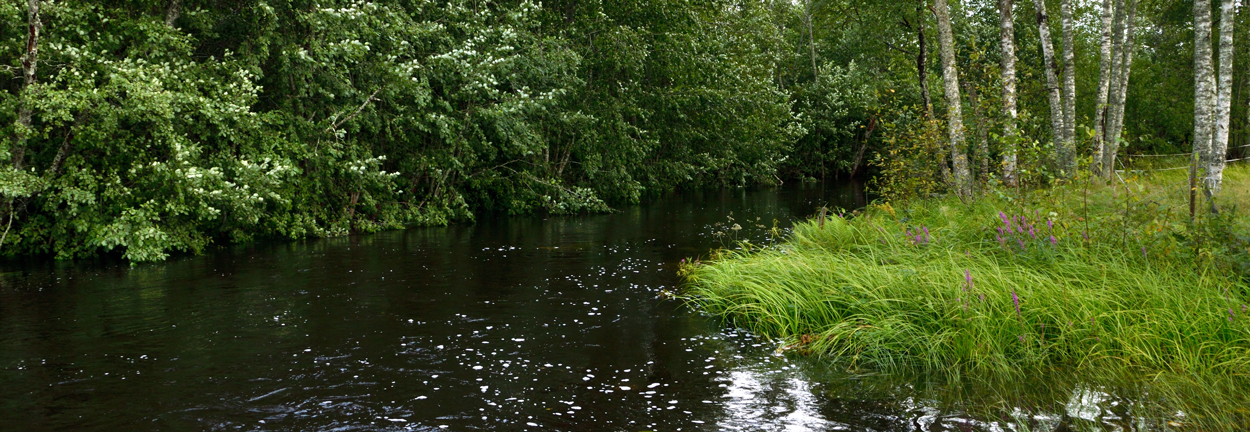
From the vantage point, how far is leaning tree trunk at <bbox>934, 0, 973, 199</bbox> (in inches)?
567

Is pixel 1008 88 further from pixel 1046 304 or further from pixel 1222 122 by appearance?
pixel 1046 304

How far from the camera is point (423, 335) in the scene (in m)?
9.01

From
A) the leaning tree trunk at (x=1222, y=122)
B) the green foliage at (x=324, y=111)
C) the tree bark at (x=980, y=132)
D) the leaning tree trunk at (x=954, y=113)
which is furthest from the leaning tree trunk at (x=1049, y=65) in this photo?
the green foliage at (x=324, y=111)

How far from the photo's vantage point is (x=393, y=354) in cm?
821

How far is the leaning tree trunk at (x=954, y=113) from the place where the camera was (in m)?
14.4

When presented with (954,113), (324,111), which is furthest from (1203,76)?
(324,111)

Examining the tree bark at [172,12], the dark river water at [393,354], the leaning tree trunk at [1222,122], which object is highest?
the tree bark at [172,12]

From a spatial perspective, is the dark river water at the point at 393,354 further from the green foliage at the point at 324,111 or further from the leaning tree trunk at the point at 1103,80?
the leaning tree trunk at the point at 1103,80

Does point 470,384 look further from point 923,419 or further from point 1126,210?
point 1126,210

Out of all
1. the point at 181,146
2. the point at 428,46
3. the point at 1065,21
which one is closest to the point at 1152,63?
the point at 1065,21

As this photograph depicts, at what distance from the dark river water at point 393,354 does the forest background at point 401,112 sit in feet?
5.40

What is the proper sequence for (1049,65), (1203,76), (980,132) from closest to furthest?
(1203,76) → (980,132) → (1049,65)

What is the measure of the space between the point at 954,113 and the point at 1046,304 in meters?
7.55

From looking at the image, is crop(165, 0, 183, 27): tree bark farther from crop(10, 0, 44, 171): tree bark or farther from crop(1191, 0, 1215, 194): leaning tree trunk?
crop(1191, 0, 1215, 194): leaning tree trunk
